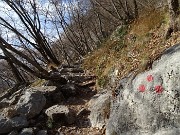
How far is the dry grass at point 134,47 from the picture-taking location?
10091mm

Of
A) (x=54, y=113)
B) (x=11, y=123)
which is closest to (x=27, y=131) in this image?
(x=11, y=123)

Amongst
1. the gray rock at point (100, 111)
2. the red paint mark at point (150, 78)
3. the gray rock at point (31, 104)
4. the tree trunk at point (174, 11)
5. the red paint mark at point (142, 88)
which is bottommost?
the gray rock at point (100, 111)

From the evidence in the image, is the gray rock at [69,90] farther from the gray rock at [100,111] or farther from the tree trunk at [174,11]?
the tree trunk at [174,11]

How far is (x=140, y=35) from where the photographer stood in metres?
11.8

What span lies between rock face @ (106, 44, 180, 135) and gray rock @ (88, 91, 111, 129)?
83cm

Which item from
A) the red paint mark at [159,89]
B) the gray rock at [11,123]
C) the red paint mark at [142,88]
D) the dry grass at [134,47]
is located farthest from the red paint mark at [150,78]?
the gray rock at [11,123]

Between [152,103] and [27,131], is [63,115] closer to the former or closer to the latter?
[27,131]

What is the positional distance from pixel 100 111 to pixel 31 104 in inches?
95.2

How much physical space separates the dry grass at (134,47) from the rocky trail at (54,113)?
1020 mm

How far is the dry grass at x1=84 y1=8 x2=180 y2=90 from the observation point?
10091mm

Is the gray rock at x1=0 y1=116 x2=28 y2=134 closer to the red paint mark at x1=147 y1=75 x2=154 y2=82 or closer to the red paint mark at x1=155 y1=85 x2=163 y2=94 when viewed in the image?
the red paint mark at x1=147 y1=75 x2=154 y2=82

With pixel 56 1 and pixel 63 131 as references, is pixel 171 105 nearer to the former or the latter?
pixel 63 131

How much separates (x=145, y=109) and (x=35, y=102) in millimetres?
4533

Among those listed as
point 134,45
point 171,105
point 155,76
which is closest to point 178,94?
point 171,105
